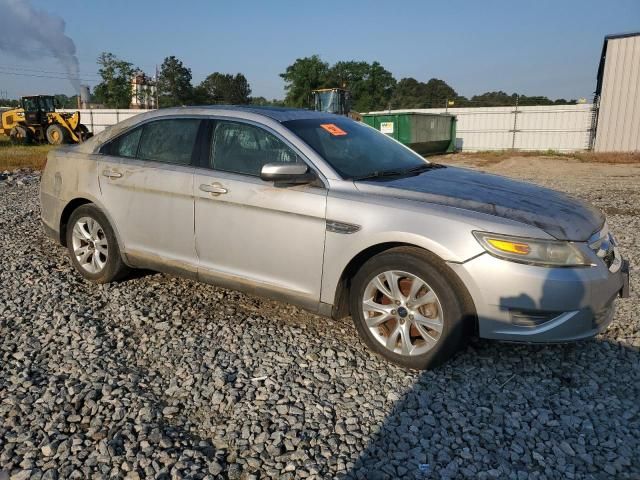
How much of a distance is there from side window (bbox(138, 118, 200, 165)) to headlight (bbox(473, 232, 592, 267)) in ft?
8.09

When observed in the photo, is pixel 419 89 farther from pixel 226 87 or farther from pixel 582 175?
pixel 582 175

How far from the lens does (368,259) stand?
3.37 metres

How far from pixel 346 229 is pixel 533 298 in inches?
47.2

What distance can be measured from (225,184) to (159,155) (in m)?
0.89

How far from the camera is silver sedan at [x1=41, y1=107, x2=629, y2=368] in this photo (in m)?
2.96

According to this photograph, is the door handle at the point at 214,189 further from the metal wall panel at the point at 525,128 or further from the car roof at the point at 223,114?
the metal wall panel at the point at 525,128

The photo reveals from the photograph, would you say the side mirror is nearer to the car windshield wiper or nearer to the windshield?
the windshield

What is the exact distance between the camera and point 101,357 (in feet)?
11.3

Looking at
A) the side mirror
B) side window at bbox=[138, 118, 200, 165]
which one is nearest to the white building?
side window at bbox=[138, 118, 200, 165]

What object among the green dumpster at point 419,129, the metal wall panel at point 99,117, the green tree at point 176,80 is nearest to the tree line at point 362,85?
the green tree at point 176,80

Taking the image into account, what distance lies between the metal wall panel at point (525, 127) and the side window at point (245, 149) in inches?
1042

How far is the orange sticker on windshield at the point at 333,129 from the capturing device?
13.3ft

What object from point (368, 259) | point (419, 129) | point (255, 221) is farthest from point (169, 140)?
point (419, 129)

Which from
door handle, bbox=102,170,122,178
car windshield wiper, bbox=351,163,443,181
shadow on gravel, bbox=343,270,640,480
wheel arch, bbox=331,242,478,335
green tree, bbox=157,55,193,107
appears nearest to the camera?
shadow on gravel, bbox=343,270,640,480
